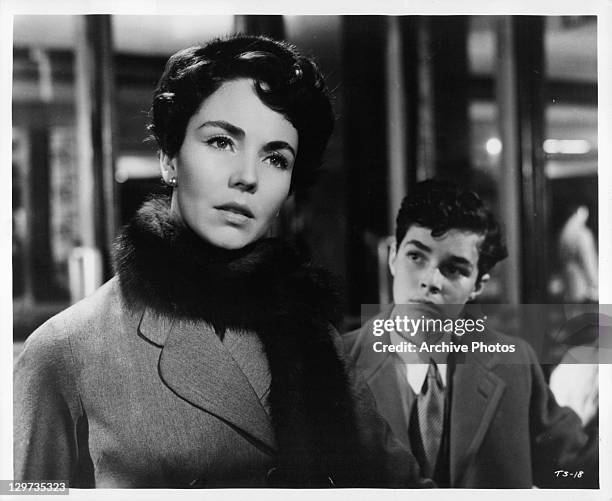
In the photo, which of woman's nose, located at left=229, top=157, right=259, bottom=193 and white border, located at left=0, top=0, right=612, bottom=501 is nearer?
woman's nose, located at left=229, top=157, right=259, bottom=193

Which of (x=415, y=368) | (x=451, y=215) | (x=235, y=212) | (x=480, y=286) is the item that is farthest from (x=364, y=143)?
(x=415, y=368)

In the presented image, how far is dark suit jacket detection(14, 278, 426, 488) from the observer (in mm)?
1752

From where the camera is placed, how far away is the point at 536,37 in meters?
1.87

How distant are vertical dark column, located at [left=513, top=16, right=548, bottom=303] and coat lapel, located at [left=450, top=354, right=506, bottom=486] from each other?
255mm

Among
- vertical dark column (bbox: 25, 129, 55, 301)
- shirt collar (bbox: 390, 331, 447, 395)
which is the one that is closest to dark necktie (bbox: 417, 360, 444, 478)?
shirt collar (bbox: 390, 331, 447, 395)

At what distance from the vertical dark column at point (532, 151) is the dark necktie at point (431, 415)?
0.37 metres

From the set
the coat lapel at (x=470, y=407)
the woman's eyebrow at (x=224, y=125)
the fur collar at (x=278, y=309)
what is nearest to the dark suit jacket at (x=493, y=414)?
the coat lapel at (x=470, y=407)

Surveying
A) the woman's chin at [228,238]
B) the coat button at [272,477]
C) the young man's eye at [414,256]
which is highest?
the woman's chin at [228,238]

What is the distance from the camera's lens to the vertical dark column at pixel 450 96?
1848 mm

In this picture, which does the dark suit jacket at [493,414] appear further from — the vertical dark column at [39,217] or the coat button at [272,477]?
the vertical dark column at [39,217]

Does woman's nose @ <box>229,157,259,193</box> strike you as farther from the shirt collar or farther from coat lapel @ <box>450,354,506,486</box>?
coat lapel @ <box>450,354,506,486</box>

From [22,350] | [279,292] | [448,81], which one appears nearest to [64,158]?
[22,350]

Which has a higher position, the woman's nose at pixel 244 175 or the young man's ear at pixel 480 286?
the woman's nose at pixel 244 175
